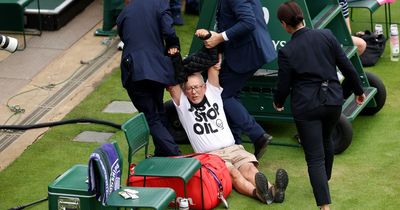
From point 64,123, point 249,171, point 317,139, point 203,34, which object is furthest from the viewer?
point 64,123

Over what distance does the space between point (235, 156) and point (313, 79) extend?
1.35m

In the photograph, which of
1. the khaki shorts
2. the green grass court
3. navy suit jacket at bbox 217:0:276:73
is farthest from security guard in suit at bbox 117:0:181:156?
the green grass court

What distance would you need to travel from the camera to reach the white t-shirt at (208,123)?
9734mm

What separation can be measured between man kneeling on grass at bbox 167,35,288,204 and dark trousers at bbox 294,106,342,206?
0.84 meters

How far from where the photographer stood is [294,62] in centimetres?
859

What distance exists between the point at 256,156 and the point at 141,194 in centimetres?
197

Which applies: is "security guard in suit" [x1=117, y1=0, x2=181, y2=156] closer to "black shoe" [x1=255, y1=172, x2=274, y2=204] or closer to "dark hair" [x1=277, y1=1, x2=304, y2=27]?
"black shoe" [x1=255, y1=172, x2=274, y2=204]

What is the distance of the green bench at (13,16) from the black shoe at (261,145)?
4.76 meters

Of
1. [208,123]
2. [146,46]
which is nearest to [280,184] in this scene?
[208,123]

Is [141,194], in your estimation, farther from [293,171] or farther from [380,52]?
[380,52]

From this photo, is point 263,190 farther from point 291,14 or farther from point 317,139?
point 291,14

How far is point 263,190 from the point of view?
9109 mm

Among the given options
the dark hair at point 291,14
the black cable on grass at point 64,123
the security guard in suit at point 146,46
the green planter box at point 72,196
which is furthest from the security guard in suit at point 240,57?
the green planter box at point 72,196

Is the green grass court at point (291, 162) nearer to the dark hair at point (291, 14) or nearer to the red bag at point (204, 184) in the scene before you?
the red bag at point (204, 184)
